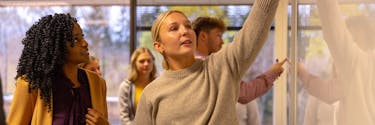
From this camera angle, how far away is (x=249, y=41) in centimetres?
151

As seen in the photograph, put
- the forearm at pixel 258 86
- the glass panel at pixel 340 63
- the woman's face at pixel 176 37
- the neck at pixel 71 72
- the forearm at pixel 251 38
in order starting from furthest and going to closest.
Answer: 1. the forearm at pixel 258 86
2. the neck at pixel 71 72
3. the woman's face at pixel 176 37
4. the forearm at pixel 251 38
5. the glass panel at pixel 340 63

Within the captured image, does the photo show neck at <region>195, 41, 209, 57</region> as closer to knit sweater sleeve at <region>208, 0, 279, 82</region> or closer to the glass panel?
the glass panel

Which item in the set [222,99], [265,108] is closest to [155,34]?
[222,99]

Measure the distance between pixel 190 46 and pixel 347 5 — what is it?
1.72 ft

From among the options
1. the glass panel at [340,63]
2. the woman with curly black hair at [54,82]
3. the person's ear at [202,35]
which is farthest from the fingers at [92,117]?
the glass panel at [340,63]

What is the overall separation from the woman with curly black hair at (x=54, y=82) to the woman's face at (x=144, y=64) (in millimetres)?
1503

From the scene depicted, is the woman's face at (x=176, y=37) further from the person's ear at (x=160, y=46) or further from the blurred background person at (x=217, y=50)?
the blurred background person at (x=217, y=50)

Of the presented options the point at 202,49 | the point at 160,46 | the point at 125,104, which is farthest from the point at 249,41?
the point at 125,104

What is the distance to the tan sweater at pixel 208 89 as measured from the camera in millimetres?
1547

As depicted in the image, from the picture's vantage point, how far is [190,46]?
5.61 ft

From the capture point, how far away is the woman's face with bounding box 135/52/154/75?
3564mm

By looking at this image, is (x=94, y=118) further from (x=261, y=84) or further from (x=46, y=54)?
(x=261, y=84)

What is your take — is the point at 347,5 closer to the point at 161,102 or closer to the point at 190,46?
the point at 190,46

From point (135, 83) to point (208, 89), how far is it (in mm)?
1943
